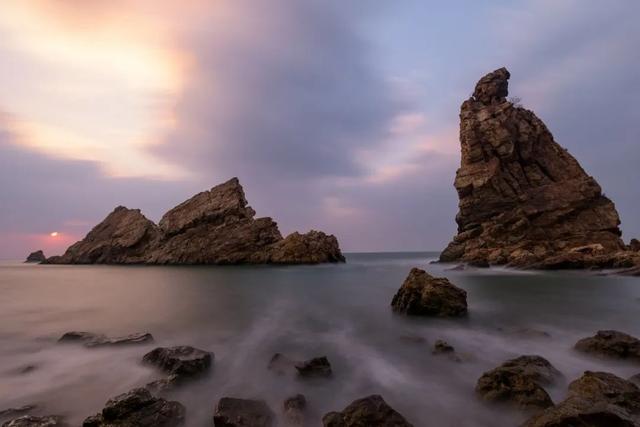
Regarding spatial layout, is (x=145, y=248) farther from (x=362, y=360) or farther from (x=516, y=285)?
(x=362, y=360)

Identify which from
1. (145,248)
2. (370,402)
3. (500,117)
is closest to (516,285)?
Answer: (370,402)

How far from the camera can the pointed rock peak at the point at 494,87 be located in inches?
2442

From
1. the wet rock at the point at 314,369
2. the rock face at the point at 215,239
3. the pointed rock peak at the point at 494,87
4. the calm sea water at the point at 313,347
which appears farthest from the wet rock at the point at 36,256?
the wet rock at the point at 314,369

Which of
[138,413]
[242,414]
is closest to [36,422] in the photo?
[138,413]

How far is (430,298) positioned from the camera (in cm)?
1400

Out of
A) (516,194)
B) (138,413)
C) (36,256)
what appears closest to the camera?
(138,413)

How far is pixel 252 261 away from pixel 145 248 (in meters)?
26.6

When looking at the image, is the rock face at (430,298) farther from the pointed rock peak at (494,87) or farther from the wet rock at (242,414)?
the pointed rock peak at (494,87)

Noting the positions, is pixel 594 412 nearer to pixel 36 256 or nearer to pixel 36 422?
pixel 36 422

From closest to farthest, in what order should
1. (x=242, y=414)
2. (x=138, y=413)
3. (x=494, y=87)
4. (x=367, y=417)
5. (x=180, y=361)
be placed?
(x=367, y=417)
(x=138, y=413)
(x=242, y=414)
(x=180, y=361)
(x=494, y=87)

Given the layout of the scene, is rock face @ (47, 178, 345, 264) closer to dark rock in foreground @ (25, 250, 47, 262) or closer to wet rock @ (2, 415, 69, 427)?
wet rock @ (2, 415, 69, 427)

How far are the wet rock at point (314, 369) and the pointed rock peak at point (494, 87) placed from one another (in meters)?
65.0

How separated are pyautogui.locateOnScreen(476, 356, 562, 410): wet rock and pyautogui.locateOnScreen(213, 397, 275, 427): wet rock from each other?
3.91 m

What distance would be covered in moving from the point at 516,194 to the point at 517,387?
5429cm
